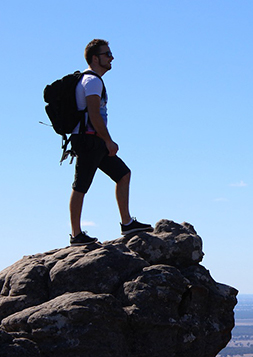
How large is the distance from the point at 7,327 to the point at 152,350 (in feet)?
7.99

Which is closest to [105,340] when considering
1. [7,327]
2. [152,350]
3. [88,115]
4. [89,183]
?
[152,350]

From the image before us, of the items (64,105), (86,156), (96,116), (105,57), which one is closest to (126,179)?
(86,156)

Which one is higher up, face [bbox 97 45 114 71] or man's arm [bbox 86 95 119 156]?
face [bbox 97 45 114 71]

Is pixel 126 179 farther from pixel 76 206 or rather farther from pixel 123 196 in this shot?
pixel 76 206

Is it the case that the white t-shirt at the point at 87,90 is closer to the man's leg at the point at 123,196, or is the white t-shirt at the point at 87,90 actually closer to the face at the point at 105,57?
the face at the point at 105,57

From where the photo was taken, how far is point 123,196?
1250 cm

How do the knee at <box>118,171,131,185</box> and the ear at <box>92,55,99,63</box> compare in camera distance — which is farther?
the knee at <box>118,171,131,185</box>

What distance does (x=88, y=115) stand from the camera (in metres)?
11.7

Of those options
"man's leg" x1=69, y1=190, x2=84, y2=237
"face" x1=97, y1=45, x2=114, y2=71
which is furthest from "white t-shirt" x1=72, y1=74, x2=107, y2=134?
"man's leg" x1=69, y1=190, x2=84, y2=237

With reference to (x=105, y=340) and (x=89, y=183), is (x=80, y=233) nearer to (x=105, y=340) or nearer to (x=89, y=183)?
(x=89, y=183)

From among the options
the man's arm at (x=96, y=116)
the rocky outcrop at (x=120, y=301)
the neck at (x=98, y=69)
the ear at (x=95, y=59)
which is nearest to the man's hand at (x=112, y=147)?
the man's arm at (x=96, y=116)

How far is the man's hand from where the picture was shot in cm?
1183

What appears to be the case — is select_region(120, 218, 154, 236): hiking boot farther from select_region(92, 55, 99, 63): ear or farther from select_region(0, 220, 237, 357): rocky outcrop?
select_region(92, 55, 99, 63): ear

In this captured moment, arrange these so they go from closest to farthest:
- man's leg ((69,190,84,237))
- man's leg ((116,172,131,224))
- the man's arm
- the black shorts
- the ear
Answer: the man's arm < the black shorts < man's leg ((69,190,84,237)) < the ear < man's leg ((116,172,131,224))
